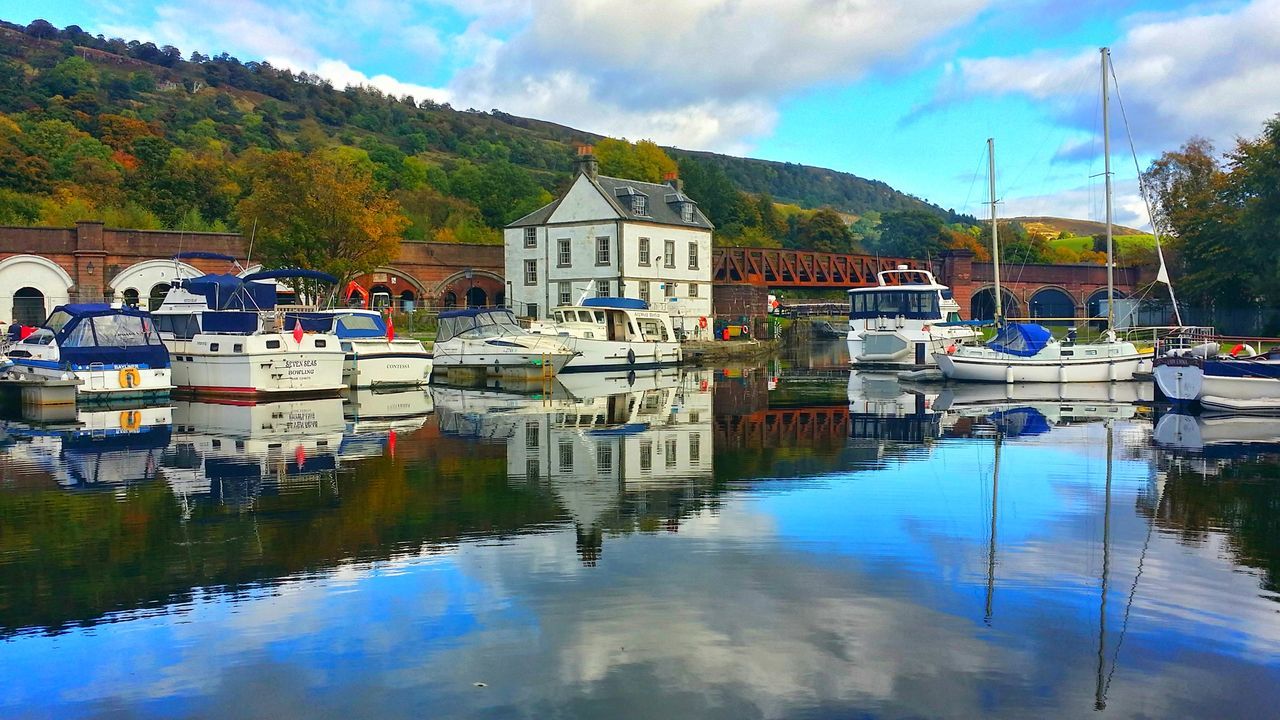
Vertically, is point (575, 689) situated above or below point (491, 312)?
below

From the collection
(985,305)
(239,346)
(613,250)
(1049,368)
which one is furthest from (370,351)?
(985,305)

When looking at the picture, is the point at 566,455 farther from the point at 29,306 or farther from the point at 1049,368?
the point at 29,306

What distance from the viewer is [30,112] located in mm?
78875

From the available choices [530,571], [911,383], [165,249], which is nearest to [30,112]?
[165,249]

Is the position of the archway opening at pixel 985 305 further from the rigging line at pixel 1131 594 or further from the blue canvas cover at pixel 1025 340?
the rigging line at pixel 1131 594

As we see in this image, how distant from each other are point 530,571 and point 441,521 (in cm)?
241

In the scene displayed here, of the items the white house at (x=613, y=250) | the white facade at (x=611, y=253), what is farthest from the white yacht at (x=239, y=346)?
the white house at (x=613, y=250)

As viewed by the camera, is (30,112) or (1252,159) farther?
(30,112)

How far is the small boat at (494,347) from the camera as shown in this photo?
3194 centimetres

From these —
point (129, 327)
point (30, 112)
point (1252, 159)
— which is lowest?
point (129, 327)

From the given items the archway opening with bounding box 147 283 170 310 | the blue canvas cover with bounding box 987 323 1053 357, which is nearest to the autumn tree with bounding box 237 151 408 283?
the archway opening with bounding box 147 283 170 310

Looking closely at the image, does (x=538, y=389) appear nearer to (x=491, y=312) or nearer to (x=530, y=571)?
(x=491, y=312)

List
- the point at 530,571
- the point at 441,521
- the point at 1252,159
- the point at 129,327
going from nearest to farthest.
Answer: the point at 530,571 < the point at 441,521 < the point at 129,327 < the point at 1252,159

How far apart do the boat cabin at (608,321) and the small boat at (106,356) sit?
43.7 ft
